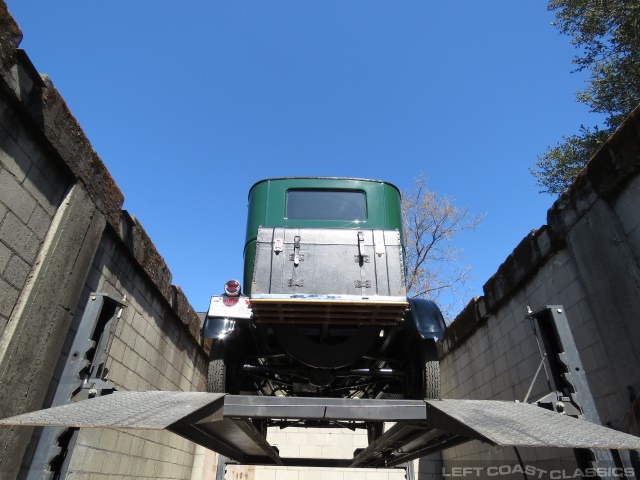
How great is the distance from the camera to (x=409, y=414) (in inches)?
83.6

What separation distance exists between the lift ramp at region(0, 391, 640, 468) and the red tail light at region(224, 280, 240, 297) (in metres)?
1.19

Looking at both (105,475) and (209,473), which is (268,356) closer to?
(105,475)

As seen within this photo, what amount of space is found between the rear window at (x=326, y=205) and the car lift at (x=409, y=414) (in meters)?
2.13

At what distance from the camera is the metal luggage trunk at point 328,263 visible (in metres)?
3.22

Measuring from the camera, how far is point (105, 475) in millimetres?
4070

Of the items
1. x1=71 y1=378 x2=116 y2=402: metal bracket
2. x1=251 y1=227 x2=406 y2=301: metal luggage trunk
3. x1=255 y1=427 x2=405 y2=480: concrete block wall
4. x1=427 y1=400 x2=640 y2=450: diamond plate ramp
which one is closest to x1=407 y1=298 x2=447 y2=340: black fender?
x1=251 y1=227 x2=406 y2=301: metal luggage trunk

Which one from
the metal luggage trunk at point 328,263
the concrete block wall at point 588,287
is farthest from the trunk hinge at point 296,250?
the concrete block wall at point 588,287

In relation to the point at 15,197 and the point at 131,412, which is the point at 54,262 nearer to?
the point at 15,197

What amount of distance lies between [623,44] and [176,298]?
11.8m

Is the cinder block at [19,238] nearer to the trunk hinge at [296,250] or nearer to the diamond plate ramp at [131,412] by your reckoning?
the diamond plate ramp at [131,412]

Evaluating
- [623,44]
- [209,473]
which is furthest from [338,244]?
[623,44]

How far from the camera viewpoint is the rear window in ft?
13.9

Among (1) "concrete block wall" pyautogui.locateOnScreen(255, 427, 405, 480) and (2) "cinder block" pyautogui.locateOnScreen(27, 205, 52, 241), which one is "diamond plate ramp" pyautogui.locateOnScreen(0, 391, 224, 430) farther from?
(1) "concrete block wall" pyautogui.locateOnScreen(255, 427, 405, 480)

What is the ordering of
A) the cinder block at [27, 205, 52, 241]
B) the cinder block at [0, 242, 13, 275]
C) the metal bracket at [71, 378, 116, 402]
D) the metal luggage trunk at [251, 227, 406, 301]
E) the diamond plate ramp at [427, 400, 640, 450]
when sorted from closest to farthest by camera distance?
the diamond plate ramp at [427, 400, 640, 450] → the metal bracket at [71, 378, 116, 402] → the cinder block at [0, 242, 13, 275] → the cinder block at [27, 205, 52, 241] → the metal luggage trunk at [251, 227, 406, 301]
